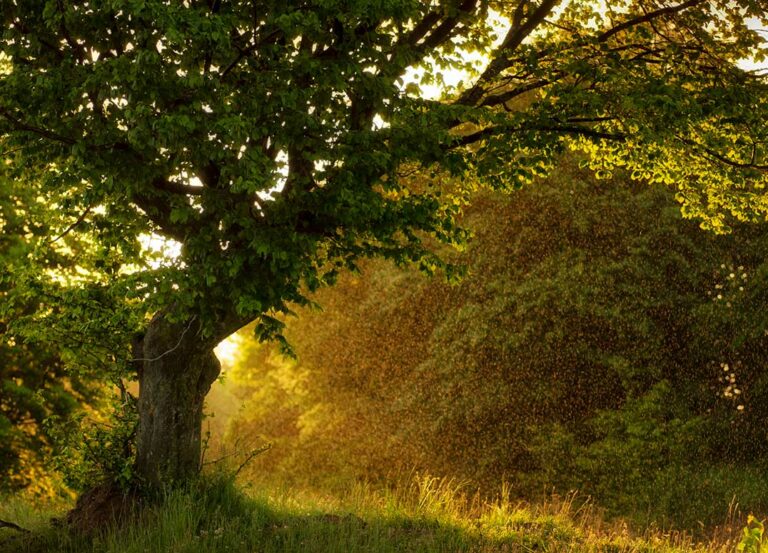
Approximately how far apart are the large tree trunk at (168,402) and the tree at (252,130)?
0.02m

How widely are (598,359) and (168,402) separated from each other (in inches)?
544

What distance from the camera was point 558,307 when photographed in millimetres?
21141

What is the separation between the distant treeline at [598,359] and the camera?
→ 20.2 m

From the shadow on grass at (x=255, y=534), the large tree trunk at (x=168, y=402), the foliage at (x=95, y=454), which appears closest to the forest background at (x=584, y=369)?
the foliage at (x=95, y=454)

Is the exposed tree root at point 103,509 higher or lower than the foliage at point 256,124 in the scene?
lower

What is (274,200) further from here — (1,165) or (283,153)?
(1,165)

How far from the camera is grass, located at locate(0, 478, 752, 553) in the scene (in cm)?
882

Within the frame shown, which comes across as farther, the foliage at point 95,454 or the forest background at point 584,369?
the forest background at point 584,369

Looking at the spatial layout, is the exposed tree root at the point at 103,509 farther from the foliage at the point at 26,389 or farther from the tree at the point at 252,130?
the foliage at the point at 26,389

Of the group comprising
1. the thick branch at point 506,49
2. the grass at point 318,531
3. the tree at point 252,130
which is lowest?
the grass at point 318,531

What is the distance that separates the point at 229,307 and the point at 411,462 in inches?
608

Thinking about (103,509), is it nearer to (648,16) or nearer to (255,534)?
(255,534)

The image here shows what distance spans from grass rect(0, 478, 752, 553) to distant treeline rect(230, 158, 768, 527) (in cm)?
964

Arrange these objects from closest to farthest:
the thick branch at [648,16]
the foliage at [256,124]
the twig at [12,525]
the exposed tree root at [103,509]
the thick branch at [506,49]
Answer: the foliage at [256,124] < the exposed tree root at [103,509] < the twig at [12,525] < the thick branch at [506,49] < the thick branch at [648,16]
